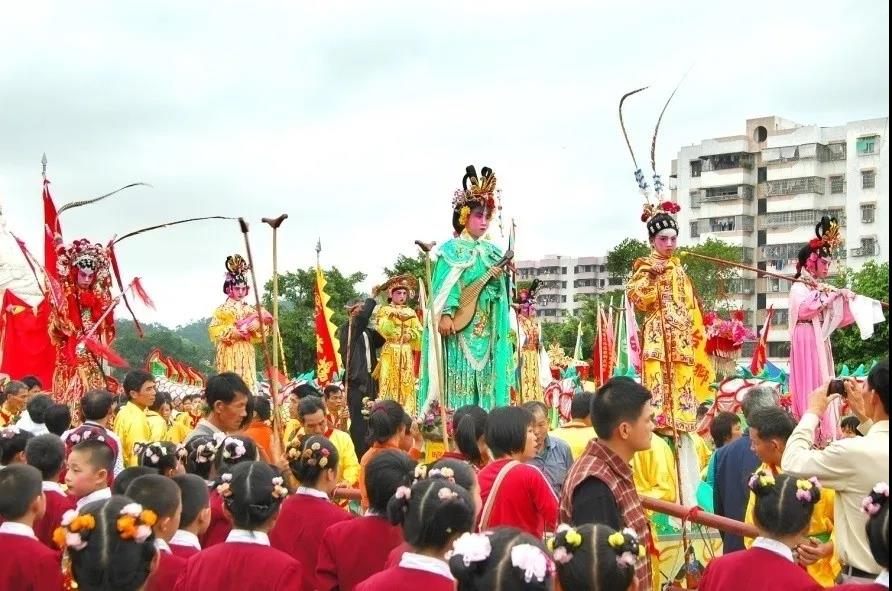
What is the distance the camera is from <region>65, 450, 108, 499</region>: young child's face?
6418mm

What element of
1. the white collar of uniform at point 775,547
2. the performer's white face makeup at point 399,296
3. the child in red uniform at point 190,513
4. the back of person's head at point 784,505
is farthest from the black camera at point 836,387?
the performer's white face makeup at point 399,296

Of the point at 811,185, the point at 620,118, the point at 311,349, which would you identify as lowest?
the point at 311,349

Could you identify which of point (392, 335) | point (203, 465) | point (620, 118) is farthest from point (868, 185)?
point (203, 465)

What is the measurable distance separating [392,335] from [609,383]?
10.5 meters

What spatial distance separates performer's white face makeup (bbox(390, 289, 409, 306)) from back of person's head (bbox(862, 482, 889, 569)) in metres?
12.1

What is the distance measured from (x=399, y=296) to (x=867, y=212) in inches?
2117

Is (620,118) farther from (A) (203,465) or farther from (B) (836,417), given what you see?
(A) (203,465)

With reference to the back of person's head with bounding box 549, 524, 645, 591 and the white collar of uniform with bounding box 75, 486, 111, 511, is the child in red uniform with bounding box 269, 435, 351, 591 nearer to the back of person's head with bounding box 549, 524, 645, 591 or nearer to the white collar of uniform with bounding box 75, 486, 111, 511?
the white collar of uniform with bounding box 75, 486, 111, 511

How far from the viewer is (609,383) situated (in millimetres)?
5512

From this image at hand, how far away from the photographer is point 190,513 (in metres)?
5.51

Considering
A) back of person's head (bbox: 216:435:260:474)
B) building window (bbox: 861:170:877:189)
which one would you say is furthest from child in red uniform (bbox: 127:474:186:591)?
building window (bbox: 861:170:877:189)

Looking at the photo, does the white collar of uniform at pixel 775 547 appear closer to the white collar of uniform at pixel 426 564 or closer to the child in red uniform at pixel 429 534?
the child in red uniform at pixel 429 534

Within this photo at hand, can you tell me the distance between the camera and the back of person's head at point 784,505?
4750 mm

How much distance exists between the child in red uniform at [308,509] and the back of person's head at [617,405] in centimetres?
145
